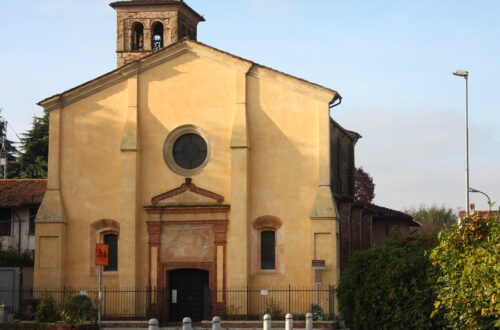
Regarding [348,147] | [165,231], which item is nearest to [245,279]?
[165,231]

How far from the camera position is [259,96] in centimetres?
3262

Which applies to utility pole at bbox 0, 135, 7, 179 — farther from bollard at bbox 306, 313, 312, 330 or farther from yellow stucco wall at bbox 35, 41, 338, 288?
bollard at bbox 306, 313, 312, 330

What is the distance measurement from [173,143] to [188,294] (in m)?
6.01

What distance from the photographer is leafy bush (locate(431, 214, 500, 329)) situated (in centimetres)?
1744

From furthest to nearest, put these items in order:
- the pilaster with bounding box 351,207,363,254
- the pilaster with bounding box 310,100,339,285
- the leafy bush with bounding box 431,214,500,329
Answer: the pilaster with bounding box 351,207,363,254 < the pilaster with bounding box 310,100,339,285 < the leafy bush with bounding box 431,214,500,329

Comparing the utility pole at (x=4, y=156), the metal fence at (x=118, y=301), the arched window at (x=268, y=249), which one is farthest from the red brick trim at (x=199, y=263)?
the utility pole at (x=4, y=156)

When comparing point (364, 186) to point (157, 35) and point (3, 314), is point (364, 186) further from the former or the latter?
point (3, 314)

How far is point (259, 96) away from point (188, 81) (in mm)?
2957

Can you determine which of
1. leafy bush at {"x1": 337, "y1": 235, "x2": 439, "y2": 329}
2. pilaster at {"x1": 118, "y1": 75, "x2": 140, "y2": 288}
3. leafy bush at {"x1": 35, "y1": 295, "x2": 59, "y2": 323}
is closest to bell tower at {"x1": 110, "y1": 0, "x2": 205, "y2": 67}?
pilaster at {"x1": 118, "y1": 75, "x2": 140, "y2": 288}

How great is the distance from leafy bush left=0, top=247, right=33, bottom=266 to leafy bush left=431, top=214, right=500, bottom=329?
808 inches

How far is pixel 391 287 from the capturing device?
22531 millimetres

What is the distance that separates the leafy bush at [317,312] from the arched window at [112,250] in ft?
26.5

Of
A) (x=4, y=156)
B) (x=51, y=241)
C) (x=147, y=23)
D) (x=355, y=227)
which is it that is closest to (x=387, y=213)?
(x=355, y=227)

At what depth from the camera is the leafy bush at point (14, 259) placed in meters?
34.8
